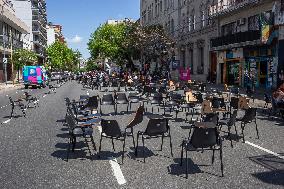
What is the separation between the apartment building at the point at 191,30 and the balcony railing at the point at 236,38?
2.83m

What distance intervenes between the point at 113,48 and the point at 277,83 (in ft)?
168

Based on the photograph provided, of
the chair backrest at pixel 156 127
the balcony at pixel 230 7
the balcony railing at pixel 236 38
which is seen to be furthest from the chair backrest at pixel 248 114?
the balcony at pixel 230 7

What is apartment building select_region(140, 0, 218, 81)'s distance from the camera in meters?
41.1

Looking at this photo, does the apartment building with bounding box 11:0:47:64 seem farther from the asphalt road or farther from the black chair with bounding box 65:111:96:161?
the black chair with bounding box 65:111:96:161

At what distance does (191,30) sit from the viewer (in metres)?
46.3

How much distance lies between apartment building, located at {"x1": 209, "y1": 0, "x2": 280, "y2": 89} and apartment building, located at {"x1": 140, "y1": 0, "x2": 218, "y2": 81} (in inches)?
76.0

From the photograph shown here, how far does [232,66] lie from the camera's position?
36.3 m

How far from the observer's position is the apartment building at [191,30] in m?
41.1

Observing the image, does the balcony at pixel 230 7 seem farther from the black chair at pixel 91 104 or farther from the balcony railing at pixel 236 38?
the black chair at pixel 91 104

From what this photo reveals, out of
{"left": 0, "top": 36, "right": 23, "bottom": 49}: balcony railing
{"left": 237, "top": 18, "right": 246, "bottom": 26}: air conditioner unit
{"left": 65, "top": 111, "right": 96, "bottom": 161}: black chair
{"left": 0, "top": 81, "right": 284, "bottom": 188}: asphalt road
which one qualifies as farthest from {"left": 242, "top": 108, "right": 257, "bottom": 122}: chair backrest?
{"left": 0, "top": 36, "right": 23, "bottom": 49}: balcony railing

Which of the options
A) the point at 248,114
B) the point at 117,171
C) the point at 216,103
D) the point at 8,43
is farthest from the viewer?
the point at 8,43

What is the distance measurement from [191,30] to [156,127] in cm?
3922

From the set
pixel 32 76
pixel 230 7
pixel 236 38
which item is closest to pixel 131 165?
pixel 236 38

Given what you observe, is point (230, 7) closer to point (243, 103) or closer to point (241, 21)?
point (241, 21)
